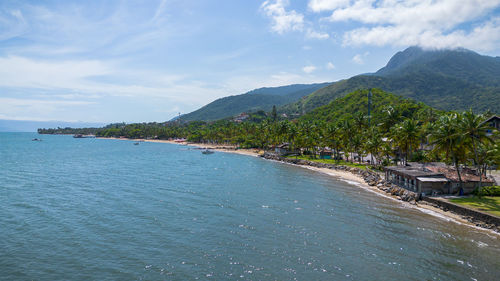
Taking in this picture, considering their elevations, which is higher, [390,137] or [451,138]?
[390,137]

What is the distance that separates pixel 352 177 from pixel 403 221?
103 ft

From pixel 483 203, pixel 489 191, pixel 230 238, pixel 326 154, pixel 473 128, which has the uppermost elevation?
pixel 473 128

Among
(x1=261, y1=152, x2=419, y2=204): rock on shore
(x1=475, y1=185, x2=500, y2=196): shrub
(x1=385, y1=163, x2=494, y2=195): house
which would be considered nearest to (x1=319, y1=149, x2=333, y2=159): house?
(x1=261, y1=152, x2=419, y2=204): rock on shore

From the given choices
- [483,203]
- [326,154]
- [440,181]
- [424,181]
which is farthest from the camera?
[326,154]

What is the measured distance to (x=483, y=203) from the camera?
37938 mm

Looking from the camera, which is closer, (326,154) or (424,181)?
(424,181)

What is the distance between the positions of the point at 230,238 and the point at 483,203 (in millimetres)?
33488

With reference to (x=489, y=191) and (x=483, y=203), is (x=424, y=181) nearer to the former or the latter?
(x=483, y=203)

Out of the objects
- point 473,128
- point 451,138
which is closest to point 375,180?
point 451,138

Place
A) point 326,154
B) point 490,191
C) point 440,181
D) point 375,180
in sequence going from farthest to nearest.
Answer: point 326,154 → point 375,180 → point 440,181 → point 490,191

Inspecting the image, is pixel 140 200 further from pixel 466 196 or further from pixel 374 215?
pixel 466 196

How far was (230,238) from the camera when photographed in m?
29.6

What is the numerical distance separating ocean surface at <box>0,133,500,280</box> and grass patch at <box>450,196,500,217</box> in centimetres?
461

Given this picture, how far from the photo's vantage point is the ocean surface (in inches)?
918
